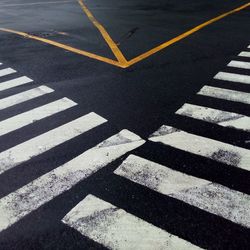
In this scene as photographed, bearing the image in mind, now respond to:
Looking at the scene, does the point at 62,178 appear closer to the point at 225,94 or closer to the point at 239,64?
the point at 225,94

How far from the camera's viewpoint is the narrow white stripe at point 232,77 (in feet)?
25.9

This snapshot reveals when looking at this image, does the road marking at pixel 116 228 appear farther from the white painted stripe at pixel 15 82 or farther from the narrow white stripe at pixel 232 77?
the white painted stripe at pixel 15 82

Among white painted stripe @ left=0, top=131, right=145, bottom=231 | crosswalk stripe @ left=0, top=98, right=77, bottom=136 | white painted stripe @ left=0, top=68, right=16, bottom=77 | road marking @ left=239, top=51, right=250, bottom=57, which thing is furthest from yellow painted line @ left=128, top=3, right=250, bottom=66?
white painted stripe @ left=0, top=131, right=145, bottom=231

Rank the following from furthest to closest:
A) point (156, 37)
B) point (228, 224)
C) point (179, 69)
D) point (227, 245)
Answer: point (156, 37) < point (179, 69) < point (228, 224) < point (227, 245)

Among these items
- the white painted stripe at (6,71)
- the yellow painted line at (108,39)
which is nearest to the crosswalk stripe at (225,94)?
the yellow painted line at (108,39)

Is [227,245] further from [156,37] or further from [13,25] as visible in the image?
[13,25]

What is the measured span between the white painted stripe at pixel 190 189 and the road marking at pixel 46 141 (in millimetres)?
1324

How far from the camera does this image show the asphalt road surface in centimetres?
406

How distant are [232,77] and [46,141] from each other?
14.4 ft

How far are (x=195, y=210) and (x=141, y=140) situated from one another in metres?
1.78

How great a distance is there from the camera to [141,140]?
5.77 metres

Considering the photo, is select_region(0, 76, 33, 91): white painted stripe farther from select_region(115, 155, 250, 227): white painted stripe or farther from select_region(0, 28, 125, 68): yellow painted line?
select_region(115, 155, 250, 227): white painted stripe

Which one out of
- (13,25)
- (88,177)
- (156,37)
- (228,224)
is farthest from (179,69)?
(13,25)

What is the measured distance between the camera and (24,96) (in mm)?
7789
